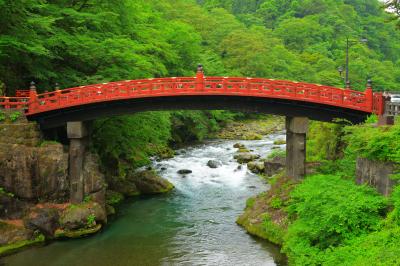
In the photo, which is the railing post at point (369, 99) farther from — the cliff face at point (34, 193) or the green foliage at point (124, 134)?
the cliff face at point (34, 193)

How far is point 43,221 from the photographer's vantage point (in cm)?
2261

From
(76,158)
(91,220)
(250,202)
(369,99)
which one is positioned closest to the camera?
(369,99)

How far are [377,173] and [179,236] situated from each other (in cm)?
1079

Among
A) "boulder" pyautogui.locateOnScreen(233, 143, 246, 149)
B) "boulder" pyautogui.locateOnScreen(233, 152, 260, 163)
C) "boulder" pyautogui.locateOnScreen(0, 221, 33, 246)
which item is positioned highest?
"boulder" pyautogui.locateOnScreen(233, 143, 246, 149)

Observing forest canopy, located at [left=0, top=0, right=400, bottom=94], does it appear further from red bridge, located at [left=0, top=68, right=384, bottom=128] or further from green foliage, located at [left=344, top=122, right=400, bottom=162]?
green foliage, located at [left=344, top=122, right=400, bottom=162]

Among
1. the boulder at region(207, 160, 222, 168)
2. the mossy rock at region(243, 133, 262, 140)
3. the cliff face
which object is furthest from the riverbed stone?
the cliff face

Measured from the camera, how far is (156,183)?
3127 cm

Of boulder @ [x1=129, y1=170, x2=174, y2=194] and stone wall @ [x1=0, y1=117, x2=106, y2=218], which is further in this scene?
boulder @ [x1=129, y1=170, x2=174, y2=194]

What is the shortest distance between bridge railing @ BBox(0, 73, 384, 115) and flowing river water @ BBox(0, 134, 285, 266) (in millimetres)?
7586

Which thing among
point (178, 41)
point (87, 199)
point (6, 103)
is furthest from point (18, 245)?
point (178, 41)

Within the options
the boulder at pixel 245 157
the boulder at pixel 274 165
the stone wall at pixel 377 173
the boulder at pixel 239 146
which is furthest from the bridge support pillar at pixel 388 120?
the boulder at pixel 239 146

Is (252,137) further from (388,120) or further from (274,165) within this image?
(388,120)

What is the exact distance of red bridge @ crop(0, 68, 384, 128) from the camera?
23219mm

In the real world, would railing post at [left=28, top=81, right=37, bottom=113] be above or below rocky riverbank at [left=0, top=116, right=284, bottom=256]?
above
